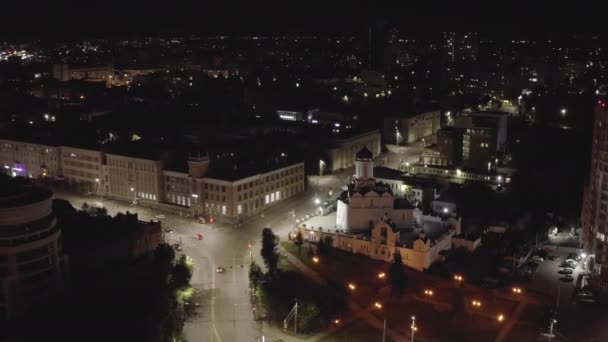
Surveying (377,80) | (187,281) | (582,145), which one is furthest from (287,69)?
→ (187,281)

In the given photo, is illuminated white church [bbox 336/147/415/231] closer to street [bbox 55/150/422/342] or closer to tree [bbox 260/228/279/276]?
street [bbox 55/150/422/342]

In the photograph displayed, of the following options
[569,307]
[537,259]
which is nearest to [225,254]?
[537,259]

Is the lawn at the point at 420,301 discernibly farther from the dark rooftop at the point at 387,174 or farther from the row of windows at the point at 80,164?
the row of windows at the point at 80,164

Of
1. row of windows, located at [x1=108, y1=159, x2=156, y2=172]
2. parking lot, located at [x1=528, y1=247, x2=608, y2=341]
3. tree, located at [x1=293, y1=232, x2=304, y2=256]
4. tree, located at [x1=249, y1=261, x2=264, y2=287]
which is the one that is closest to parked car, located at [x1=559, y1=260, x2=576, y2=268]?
parking lot, located at [x1=528, y1=247, x2=608, y2=341]

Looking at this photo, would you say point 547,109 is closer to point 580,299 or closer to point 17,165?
point 580,299

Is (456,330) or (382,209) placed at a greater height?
(382,209)

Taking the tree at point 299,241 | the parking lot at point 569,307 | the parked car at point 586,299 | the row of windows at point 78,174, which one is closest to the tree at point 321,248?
the tree at point 299,241
